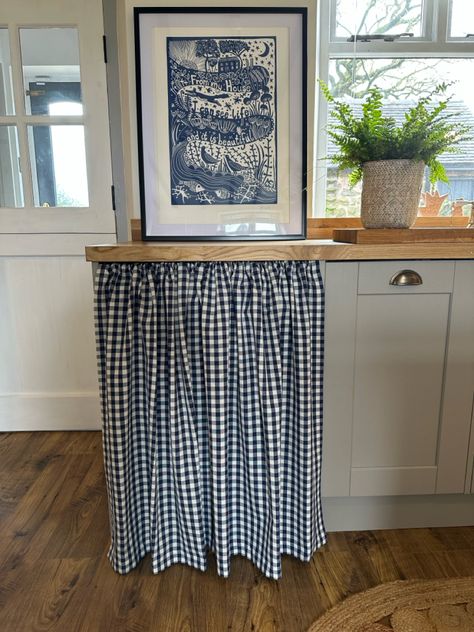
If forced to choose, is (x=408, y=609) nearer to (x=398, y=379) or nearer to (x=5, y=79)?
(x=398, y=379)

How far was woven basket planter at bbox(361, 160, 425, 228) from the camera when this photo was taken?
1.43 meters

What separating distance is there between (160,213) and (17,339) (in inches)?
44.6

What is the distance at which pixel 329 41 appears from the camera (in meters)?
1.90

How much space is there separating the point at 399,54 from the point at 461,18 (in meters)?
0.28

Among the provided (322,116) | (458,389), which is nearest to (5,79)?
(322,116)

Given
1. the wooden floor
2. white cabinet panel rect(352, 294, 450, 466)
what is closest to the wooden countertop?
white cabinet panel rect(352, 294, 450, 466)

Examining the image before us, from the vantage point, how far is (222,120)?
1.55 metres

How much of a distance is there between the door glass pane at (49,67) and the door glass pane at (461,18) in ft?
5.11

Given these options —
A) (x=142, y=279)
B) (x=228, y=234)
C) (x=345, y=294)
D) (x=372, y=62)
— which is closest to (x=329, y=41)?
(x=372, y=62)

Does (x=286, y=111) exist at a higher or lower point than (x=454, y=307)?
higher

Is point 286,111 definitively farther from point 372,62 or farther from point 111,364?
point 111,364

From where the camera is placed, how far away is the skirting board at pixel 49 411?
229cm

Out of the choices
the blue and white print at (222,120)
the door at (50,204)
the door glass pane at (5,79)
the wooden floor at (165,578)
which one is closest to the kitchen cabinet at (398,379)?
the wooden floor at (165,578)

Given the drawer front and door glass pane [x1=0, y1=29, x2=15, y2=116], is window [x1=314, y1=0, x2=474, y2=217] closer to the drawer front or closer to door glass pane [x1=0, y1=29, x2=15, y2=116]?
the drawer front
